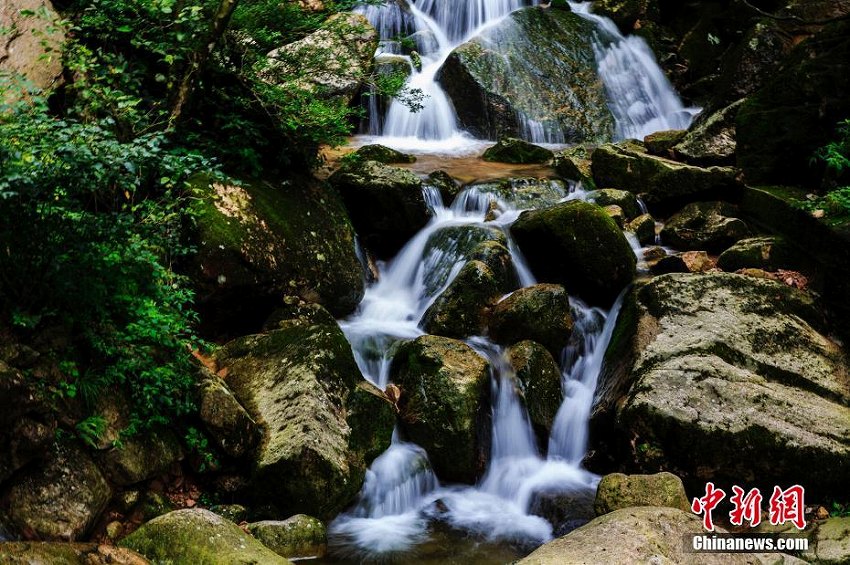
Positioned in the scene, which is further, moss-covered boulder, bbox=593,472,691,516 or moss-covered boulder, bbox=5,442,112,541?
moss-covered boulder, bbox=593,472,691,516

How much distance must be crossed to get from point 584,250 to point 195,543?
242 inches

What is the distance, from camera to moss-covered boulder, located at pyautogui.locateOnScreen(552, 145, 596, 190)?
11.5m

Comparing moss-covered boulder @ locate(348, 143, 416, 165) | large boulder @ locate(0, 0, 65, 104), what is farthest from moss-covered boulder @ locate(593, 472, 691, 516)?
moss-covered boulder @ locate(348, 143, 416, 165)

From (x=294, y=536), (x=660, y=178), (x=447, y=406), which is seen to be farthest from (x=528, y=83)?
(x=294, y=536)

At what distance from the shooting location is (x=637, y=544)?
13.0 feet

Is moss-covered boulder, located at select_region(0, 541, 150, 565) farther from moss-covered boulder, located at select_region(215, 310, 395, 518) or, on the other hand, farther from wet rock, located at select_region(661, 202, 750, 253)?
wet rock, located at select_region(661, 202, 750, 253)

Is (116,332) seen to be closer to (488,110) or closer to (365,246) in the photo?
(365,246)

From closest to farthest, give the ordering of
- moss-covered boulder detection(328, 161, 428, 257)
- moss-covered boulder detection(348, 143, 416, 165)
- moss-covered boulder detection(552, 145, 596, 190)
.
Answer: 1. moss-covered boulder detection(328, 161, 428, 257)
2. moss-covered boulder detection(552, 145, 596, 190)
3. moss-covered boulder detection(348, 143, 416, 165)

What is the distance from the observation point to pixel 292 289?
690 centimetres

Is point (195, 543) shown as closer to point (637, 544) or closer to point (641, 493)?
point (637, 544)

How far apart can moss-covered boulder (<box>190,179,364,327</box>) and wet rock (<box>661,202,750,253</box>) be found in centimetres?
517

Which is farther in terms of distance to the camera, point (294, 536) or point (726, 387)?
point (726, 387)

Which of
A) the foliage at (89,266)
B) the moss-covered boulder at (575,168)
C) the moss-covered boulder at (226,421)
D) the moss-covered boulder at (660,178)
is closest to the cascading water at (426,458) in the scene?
the moss-covered boulder at (226,421)

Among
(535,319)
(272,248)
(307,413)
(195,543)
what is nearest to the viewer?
(195,543)
